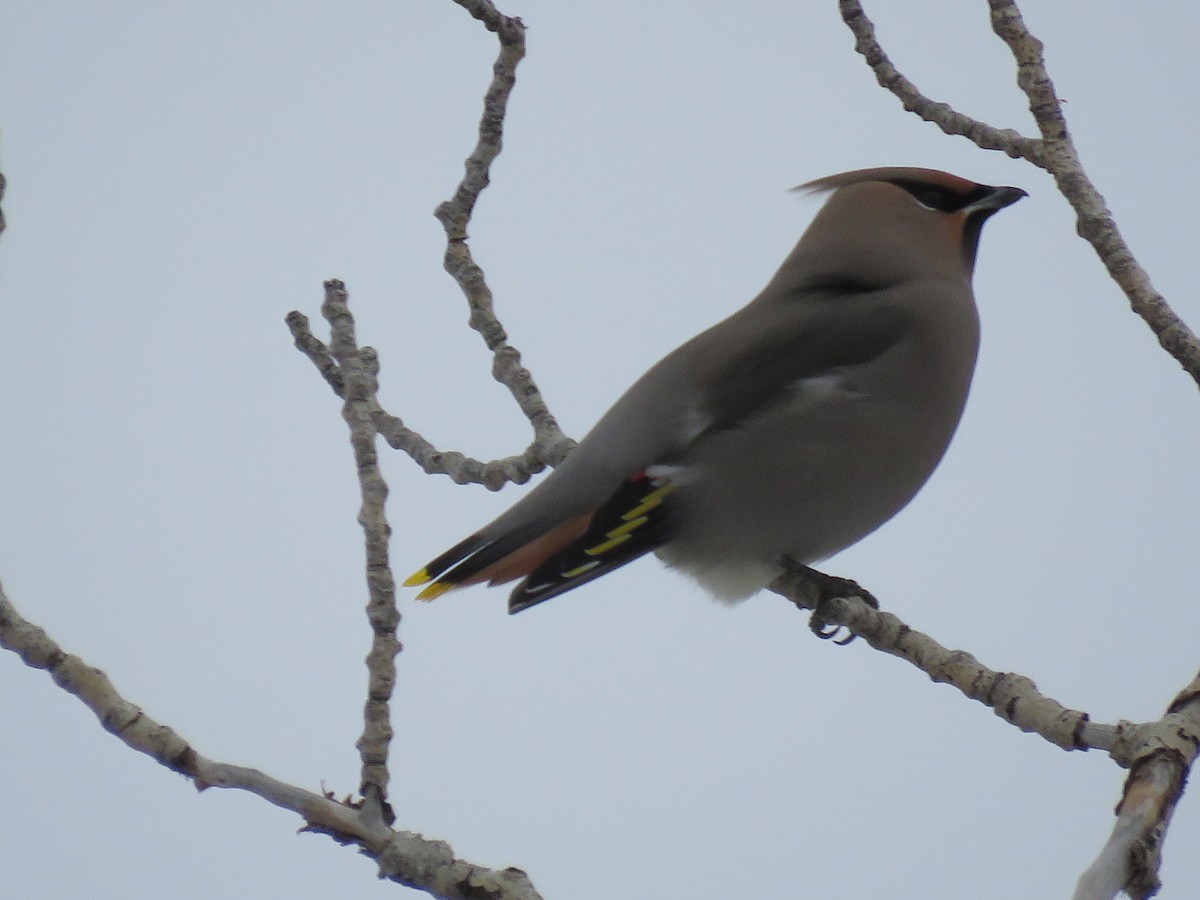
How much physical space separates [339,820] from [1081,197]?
68.2 inches

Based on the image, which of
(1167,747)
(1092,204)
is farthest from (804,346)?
(1167,747)

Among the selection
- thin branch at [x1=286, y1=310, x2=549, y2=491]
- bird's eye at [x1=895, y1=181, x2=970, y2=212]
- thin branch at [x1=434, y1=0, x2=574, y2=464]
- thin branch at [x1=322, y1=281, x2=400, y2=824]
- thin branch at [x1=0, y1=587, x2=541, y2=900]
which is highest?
bird's eye at [x1=895, y1=181, x2=970, y2=212]

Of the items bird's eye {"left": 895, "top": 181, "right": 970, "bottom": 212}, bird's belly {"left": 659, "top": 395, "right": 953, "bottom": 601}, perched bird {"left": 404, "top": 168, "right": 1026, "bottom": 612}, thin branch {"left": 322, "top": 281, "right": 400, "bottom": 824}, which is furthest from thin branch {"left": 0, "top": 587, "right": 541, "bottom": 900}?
bird's eye {"left": 895, "top": 181, "right": 970, "bottom": 212}

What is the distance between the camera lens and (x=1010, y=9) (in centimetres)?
289

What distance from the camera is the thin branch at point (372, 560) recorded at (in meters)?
2.08

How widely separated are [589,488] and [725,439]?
1.04ft

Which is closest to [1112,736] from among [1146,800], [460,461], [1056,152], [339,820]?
[1146,800]

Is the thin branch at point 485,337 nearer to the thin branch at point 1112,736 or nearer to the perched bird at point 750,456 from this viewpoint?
the perched bird at point 750,456

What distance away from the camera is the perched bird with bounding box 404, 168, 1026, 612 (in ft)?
10.5

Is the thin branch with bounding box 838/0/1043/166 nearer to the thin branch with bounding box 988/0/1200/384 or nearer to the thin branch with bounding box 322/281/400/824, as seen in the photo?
the thin branch with bounding box 988/0/1200/384

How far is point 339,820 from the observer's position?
2.04 meters

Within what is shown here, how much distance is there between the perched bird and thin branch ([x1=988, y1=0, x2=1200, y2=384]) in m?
0.70

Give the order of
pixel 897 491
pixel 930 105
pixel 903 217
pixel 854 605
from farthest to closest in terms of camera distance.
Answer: pixel 903 217, pixel 897 491, pixel 930 105, pixel 854 605

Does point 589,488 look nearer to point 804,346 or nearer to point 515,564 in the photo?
point 515,564
